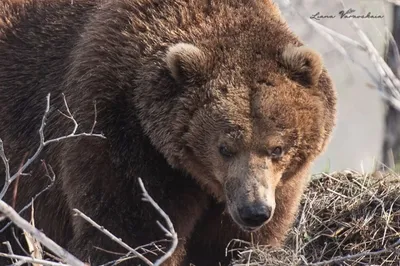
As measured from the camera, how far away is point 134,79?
6246 millimetres

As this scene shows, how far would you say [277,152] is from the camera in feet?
19.7

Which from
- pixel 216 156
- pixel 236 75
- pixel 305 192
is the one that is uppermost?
pixel 236 75

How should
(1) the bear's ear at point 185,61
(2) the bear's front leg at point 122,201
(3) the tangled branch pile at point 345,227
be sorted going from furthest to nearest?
(3) the tangled branch pile at point 345,227, (2) the bear's front leg at point 122,201, (1) the bear's ear at point 185,61

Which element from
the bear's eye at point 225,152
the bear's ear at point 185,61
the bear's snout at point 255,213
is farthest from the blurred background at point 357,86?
the bear's snout at point 255,213

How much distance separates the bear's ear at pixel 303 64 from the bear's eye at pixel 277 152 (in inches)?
19.9

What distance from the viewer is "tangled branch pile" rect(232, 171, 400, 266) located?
6547mm

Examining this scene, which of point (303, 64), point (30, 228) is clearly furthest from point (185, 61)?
point (30, 228)

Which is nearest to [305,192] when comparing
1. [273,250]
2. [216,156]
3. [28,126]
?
[273,250]

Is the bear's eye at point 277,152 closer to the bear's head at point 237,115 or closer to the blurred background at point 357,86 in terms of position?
the bear's head at point 237,115

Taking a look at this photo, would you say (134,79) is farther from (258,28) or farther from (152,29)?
(258,28)

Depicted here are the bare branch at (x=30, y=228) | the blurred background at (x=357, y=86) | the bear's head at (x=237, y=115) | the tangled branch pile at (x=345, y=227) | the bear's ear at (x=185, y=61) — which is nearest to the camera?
the bare branch at (x=30, y=228)

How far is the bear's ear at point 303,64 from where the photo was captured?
20.1ft

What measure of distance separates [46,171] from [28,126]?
48cm

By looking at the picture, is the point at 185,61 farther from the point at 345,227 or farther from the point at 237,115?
the point at 345,227
